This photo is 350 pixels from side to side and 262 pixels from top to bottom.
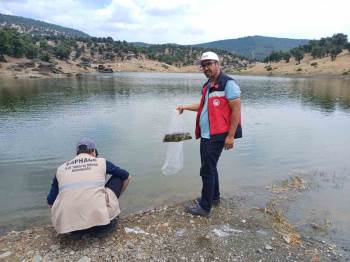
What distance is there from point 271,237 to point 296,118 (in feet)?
72.6

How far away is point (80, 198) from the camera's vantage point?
5895 millimetres

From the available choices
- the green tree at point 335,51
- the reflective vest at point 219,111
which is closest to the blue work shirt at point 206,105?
the reflective vest at point 219,111

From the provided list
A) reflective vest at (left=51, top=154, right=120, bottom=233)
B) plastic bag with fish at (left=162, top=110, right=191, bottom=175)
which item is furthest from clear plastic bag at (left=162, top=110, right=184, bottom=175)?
reflective vest at (left=51, top=154, right=120, bottom=233)

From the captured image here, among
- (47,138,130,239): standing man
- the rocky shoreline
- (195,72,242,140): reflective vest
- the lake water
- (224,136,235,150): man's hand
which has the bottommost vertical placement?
the lake water

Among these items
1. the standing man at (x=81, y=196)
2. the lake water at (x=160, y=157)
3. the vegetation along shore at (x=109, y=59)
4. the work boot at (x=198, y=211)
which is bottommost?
the lake water at (x=160, y=157)

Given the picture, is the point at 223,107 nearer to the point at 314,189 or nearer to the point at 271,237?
the point at 271,237

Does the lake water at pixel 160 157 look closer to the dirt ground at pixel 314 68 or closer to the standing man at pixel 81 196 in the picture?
the standing man at pixel 81 196

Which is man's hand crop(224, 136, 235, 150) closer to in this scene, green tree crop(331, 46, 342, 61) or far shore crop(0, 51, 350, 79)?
far shore crop(0, 51, 350, 79)

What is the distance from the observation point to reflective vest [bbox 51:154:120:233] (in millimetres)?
5906

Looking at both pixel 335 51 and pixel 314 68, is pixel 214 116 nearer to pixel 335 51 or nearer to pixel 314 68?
pixel 314 68

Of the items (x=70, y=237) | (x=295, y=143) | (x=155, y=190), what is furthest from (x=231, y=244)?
(x=295, y=143)

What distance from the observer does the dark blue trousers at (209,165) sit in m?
7.16

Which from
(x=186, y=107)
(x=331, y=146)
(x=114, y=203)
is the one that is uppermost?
(x=186, y=107)

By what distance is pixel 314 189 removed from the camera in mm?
10594
